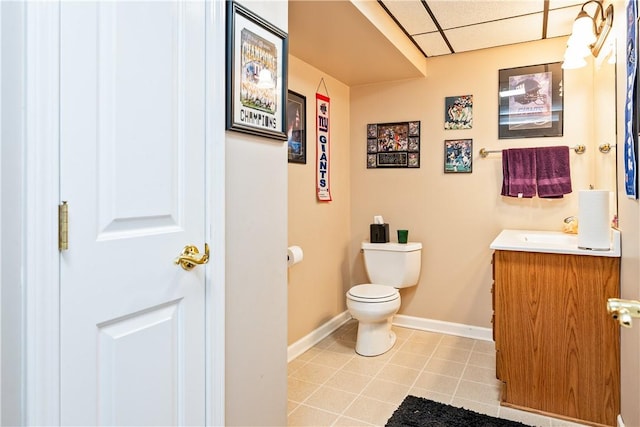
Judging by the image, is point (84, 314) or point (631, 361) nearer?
point (84, 314)

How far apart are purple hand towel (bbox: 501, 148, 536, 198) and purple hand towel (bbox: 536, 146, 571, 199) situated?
4 centimetres

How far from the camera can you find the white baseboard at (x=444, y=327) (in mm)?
3182

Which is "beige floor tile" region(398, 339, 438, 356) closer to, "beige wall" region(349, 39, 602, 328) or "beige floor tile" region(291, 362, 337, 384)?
"beige wall" region(349, 39, 602, 328)

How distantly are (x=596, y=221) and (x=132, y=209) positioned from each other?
205 centimetres

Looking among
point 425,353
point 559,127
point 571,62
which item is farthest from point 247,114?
point 559,127

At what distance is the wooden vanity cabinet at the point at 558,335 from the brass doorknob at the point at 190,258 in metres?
1.65

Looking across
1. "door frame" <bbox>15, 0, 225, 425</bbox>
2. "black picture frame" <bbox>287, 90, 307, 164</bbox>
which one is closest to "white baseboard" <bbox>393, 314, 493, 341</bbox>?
"black picture frame" <bbox>287, 90, 307, 164</bbox>

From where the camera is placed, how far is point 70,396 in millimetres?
890

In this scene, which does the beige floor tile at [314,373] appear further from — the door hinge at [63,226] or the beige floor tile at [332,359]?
the door hinge at [63,226]

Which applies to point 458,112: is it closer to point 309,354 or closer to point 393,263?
point 393,263

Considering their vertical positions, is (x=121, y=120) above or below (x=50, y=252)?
above

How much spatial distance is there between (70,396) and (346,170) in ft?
9.70

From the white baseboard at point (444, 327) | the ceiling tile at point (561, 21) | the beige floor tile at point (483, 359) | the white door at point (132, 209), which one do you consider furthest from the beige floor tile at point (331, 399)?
the ceiling tile at point (561, 21)

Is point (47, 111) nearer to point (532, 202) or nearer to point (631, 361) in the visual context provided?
point (631, 361)
